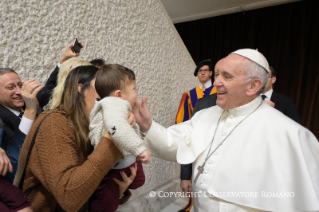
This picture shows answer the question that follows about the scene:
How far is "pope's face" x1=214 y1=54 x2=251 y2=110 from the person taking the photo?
1.10 meters

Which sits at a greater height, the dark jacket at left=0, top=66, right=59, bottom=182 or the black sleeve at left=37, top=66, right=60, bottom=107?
the black sleeve at left=37, top=66, right=60, bottom=107

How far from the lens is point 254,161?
3.32ft

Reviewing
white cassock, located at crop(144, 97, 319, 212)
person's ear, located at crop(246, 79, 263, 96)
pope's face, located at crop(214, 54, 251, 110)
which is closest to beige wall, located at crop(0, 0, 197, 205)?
white cassock, located at crop(144, 97, 319, 212)

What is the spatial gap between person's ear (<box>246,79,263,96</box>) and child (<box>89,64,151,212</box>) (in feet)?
2.19

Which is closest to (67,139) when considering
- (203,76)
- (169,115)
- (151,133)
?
(151,133)

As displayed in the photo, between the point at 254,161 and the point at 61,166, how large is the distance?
2.97 ft

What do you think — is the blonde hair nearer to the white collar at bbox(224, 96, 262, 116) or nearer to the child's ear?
the child's ear

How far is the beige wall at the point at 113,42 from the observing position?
125 centimetres

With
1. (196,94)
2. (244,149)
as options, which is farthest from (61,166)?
(196,94)

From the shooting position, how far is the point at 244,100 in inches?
46.1

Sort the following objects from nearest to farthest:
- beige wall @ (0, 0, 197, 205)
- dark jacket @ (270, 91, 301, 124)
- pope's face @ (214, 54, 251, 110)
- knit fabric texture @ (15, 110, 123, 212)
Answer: knit fabric texture @ (15, 110, 123, 212), pope's face @ (214, 54, 251, 110), beige wall @ (0, 0, 197, 205), dark jacket @ (270, 91, 301, 124)

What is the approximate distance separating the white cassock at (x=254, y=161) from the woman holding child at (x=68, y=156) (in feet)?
1.49

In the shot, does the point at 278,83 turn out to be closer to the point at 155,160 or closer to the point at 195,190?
the point at 155,160

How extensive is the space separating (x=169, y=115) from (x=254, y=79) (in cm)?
169
